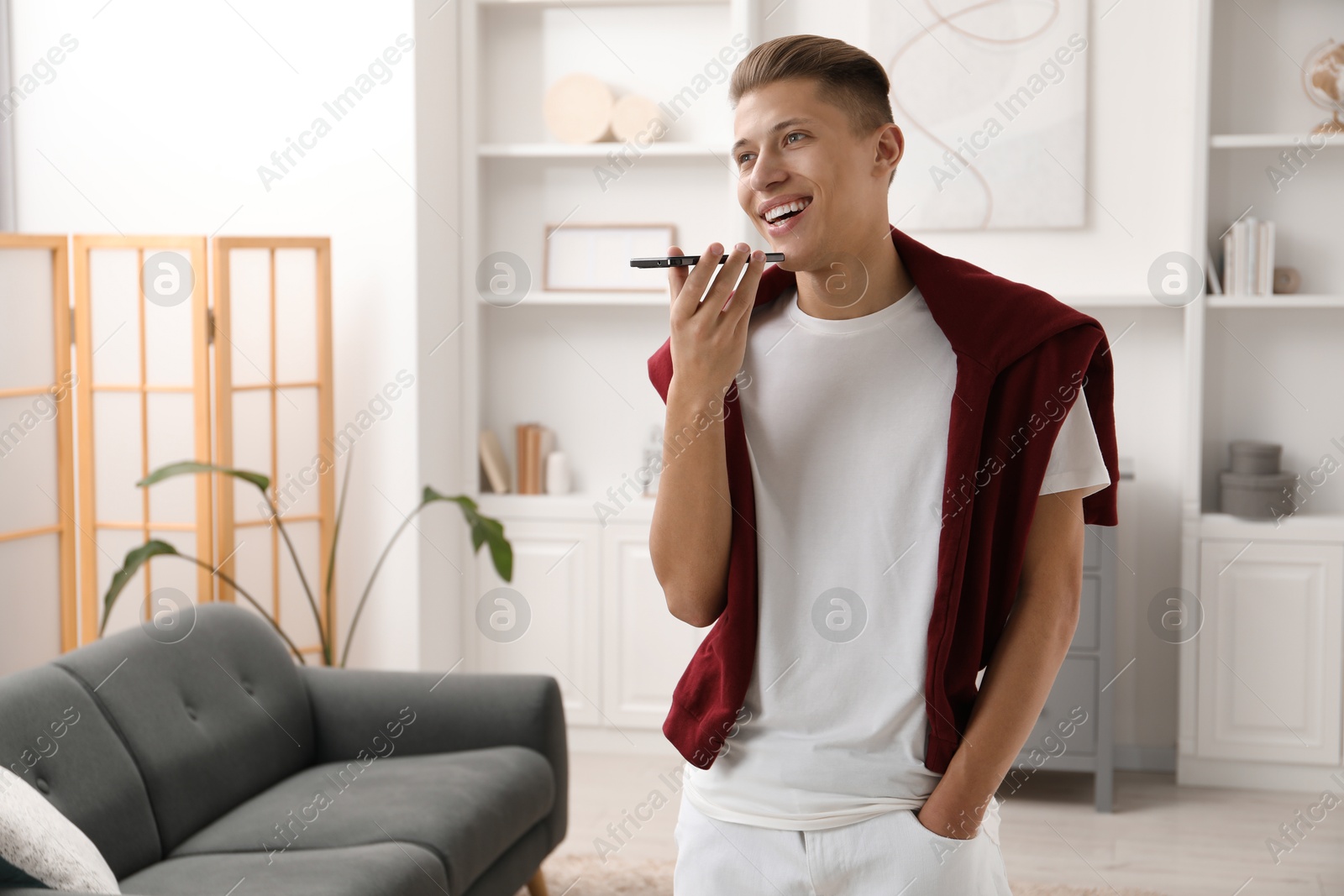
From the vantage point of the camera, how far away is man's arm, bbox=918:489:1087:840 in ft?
3.67

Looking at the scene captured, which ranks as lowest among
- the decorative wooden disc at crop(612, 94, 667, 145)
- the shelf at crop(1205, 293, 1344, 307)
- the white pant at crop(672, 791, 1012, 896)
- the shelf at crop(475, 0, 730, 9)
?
the white pant at crop(672, 791, 1012, 896)

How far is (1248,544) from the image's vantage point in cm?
367

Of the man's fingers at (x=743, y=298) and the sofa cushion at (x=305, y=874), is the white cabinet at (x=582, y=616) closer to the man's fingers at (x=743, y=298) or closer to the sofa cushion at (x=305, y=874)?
the sofa cushion at (x=305, y=874)

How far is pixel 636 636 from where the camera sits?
13.5 feet

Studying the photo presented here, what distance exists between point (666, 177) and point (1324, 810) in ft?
9.53

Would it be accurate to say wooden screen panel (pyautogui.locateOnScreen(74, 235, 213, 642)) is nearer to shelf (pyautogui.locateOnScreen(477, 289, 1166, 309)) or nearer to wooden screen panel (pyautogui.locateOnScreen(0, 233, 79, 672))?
wooden screen panel (pyautogui.locateOnScreen(0, 233, 79, 672))

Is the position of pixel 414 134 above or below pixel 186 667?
above

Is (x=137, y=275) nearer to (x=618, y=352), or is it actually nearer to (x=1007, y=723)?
(x=618, y=352)

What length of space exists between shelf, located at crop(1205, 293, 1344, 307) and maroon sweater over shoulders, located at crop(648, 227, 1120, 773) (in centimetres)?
280

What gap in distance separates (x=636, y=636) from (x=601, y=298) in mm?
1170

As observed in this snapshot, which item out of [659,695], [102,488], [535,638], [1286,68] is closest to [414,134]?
[102,488]

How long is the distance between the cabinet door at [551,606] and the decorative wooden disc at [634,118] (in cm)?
135

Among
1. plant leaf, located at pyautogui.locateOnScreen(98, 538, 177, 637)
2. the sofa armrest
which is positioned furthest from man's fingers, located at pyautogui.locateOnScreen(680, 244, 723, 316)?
plant leaf, located at pyautogui.locateOnScreen(98, 538, 177, 637)

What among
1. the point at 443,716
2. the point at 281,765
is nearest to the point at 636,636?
the point at 443,716
